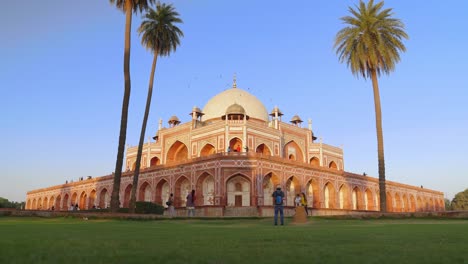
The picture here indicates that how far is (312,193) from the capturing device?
47.3 metres

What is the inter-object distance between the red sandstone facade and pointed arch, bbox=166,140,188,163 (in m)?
0.15

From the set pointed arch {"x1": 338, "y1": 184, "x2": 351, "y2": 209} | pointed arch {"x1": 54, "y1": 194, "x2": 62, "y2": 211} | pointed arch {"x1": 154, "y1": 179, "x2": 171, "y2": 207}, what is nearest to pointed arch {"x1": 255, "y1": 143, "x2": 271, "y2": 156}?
pointed arch {"x1": 338, "y1": 184, "x2": 351, "y2": 209}

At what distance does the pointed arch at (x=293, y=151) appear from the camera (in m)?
56.0

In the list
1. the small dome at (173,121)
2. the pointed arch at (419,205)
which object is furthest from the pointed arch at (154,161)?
the pointed arch at (419,205)

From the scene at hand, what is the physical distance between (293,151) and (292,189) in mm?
12296

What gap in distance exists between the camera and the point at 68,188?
6475 cm

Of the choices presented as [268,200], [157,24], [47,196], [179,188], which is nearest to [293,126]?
[268,200]

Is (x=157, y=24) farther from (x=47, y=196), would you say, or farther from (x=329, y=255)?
(x=47, y=196)

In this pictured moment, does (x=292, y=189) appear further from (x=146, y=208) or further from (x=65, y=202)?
(x=65, y=202)

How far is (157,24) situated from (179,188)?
19845 mm

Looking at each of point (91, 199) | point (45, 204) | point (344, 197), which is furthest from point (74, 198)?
point (344, 197)

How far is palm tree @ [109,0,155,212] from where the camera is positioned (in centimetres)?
2477

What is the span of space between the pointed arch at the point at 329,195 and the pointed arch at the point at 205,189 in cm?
1484

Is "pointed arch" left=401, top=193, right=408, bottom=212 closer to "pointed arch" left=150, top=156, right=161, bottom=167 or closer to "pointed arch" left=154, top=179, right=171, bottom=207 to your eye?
"pointed arch" left=154, top=179, right=171, bottom=207
